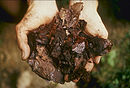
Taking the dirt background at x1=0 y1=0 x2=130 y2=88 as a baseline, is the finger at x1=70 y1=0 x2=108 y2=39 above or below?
above

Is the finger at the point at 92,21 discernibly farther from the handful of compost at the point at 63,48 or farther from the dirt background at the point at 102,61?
the dirt background at the point at 102,61

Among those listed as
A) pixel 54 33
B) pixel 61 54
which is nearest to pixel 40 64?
pixel 61 54

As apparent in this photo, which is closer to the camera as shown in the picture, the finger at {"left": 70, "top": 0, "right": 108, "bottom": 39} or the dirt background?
the finger at {"left": 70, "top": 0, "right": 108, "bottom": 39}

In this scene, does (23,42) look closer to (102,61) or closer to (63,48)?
(63,48)

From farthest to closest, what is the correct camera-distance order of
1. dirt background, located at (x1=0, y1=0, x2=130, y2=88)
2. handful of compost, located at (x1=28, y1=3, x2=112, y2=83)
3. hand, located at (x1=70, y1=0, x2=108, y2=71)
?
dirt background, located at (x1=0, y1=0, x2=130, y2=88) < hand, located at (x1=70, y1=0, x2=108, y2=71) < handful of compost, located at (x1=28, y1=3, x2=112, y2=83)

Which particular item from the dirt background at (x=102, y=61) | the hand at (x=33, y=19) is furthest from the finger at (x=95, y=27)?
the dirt background at (x=102, y=61)

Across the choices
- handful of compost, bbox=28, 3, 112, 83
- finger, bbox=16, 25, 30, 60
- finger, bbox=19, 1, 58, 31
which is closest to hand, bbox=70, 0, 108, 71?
handful of compost, bbox=28, 3, 112, 83

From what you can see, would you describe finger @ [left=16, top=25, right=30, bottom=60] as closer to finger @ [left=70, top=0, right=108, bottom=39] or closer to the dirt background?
finger @ [left=70, top=0, right=108, bottom=39]
